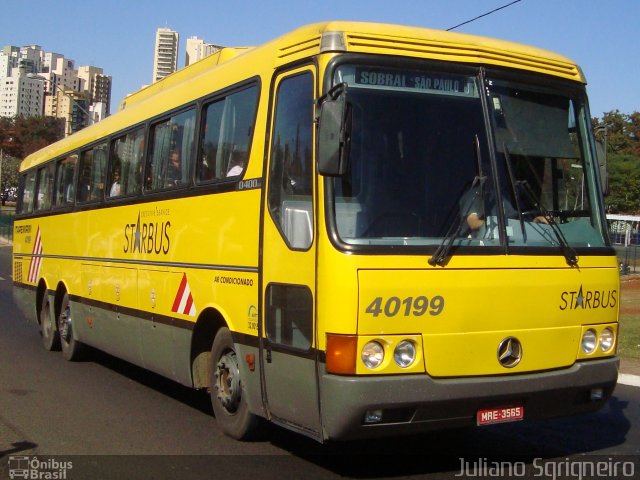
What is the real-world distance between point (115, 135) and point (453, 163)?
588 centimetres

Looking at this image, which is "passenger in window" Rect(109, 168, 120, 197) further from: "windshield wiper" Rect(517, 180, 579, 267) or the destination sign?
"windshield wiper" Rect(517, 180, 579, 267)

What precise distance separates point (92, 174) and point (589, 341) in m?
7.38

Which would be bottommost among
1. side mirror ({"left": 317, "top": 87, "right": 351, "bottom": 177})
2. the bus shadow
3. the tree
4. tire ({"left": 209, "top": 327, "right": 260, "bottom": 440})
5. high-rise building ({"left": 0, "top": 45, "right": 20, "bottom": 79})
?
the bus shadow

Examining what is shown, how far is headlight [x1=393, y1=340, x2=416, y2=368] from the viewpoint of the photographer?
5684 mm

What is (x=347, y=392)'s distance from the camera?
18.3ft

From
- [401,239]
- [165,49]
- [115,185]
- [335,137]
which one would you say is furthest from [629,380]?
[165,49]

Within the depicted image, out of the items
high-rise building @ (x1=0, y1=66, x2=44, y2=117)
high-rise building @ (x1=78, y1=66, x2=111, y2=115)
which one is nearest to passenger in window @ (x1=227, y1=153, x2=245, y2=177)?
high-rise building @ (x1=78, y1=66, x2=111, y2=115)

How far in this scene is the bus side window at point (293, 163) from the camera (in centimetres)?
611

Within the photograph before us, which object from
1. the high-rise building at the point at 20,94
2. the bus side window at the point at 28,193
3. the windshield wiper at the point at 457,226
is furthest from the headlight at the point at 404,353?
the high-rise building at the point at 20,94

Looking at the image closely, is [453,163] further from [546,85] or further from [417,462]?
[417,462]

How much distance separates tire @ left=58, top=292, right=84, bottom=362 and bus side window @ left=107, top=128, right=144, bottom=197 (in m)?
2.49

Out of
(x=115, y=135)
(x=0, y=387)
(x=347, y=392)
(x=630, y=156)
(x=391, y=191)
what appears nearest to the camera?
(x=347, y=392)

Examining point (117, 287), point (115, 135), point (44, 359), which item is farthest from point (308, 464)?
point (44, 359)

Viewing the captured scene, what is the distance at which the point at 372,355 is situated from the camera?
18.5 ft
